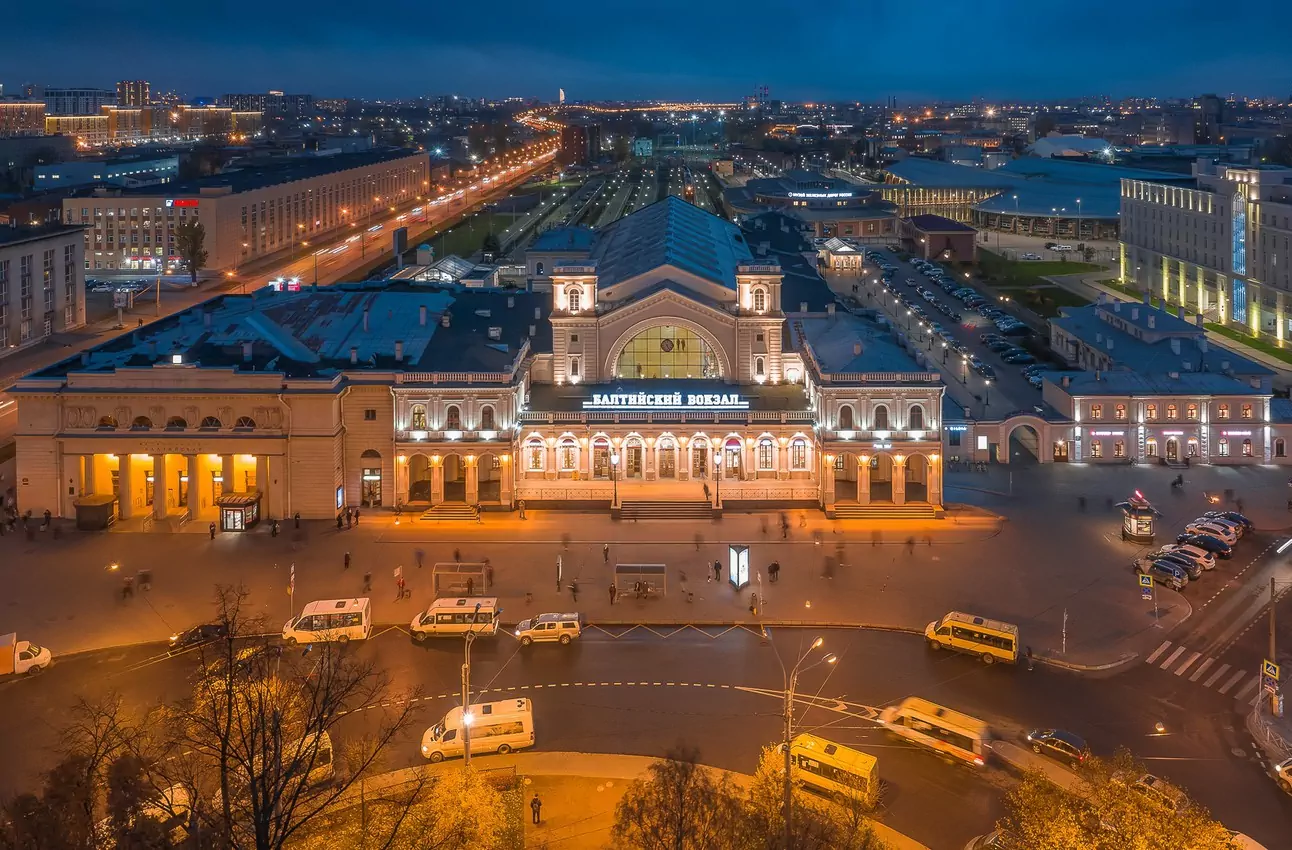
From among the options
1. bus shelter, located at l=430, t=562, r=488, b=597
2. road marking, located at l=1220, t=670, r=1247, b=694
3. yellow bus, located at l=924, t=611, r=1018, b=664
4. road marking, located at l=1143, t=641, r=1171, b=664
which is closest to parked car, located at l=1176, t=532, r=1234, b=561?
road marking, located at l=1143, t=641, r=1171, b=664

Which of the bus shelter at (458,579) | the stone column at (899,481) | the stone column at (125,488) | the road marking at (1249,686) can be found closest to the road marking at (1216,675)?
the road marking at (1249,686)

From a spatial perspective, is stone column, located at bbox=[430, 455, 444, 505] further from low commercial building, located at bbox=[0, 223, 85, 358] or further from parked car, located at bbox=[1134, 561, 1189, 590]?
low commercial building, located at bbox=[0, 223, 85, 358]

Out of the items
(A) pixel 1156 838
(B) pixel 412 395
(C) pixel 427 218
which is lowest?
(A) pixel 1156 838

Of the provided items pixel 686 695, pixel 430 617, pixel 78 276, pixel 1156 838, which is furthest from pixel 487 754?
pixel 78 276

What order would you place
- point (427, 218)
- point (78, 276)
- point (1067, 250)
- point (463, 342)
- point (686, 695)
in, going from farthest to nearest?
point (427, 218) → point (1067, 250) → point (78, 276) → point (463, 342) → point (686, 695)

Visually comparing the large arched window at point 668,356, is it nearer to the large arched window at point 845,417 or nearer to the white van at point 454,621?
the large arched window at point 845,417

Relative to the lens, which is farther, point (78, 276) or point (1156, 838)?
point (78, 276)

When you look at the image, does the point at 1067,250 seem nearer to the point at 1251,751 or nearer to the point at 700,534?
the point at 700,534
